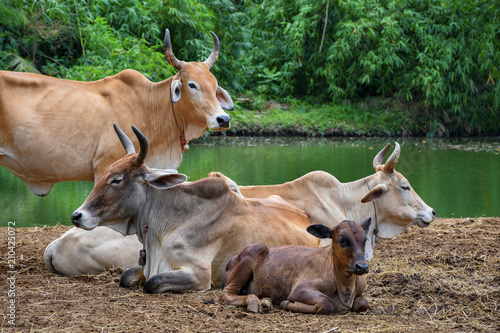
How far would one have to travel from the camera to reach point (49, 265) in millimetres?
5039

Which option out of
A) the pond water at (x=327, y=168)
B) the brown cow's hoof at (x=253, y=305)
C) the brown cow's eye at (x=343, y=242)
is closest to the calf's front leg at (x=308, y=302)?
the brown cow's hoof at (x=253, y=305)

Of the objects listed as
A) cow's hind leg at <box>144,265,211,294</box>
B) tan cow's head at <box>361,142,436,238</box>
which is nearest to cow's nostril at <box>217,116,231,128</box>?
tan cow's head at <box>361,142,436,238</box>

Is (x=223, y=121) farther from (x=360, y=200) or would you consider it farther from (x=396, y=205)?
(x=396, y=205)

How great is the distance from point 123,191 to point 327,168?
836cm

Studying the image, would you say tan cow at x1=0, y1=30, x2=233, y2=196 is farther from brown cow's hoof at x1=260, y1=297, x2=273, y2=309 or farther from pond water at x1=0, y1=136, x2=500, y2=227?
pond water at x1=0, y1=136, x2=500, y2=227

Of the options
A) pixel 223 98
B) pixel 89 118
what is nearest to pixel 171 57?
pixel 223 98

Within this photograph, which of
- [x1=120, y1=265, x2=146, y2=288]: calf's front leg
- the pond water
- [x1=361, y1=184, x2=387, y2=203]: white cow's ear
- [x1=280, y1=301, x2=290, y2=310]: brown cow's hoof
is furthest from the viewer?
the pond water

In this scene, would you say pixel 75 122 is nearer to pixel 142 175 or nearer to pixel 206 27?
pixel 142 175

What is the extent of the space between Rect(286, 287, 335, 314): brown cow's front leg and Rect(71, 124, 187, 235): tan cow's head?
112 cm

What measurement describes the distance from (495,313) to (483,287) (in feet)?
1.99

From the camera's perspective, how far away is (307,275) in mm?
3873

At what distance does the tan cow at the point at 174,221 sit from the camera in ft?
14.2

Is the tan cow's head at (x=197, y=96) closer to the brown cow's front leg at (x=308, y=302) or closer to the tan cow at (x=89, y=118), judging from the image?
the tan cow at (x=89, y=118)

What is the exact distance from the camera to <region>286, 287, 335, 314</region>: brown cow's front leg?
12.0 feet
